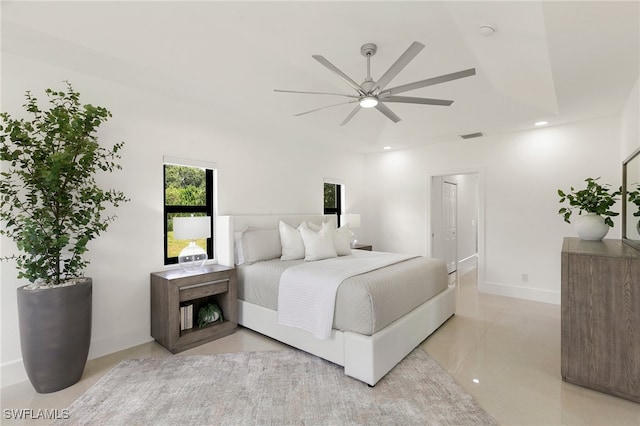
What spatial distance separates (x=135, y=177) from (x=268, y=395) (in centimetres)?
245

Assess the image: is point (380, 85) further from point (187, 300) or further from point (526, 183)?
point (526, 183)

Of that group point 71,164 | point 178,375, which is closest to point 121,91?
point 71,164

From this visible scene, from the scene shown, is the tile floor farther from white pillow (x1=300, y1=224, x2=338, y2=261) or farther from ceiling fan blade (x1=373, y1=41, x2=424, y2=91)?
ceiling fan blade (x1=373, y1=41, x2=424, y2=91)

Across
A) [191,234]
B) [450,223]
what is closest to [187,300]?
→ [191,234]

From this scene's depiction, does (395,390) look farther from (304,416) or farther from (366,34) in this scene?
(366,34)

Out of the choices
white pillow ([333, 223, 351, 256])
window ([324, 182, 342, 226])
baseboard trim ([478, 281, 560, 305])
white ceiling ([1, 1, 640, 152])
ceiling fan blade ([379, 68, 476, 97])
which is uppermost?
white ceiling ([1, 1, 640, 152])

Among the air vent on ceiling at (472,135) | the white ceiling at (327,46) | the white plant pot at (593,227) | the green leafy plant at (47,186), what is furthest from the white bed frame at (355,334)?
the air vent on ceiling at (472,135)

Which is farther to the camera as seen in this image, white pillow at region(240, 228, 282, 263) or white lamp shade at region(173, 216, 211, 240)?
white pillow at region(240, 228, 282, 263)

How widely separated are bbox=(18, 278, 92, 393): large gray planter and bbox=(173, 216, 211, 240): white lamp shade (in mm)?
922

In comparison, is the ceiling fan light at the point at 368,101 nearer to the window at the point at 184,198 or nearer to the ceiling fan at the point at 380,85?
the ceiling fan at the point at 380,85

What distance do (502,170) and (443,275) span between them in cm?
230

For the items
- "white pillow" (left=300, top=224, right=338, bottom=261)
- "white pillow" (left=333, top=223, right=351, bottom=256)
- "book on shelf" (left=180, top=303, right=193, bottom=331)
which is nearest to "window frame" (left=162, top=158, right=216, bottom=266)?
"book on shelf" (left=180, top=303, right=193, bottom=331)

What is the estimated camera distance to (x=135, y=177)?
312 cm

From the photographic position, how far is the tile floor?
2.05 m
